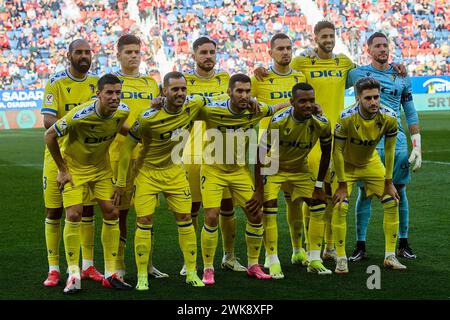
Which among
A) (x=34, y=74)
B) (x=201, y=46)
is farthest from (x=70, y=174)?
(x=34, y=74)

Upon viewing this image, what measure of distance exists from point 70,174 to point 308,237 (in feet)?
7.83

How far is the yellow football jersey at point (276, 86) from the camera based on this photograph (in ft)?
25.8

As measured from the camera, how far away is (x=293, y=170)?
749cm

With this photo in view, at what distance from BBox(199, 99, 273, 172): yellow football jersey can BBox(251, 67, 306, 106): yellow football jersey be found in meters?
0.64

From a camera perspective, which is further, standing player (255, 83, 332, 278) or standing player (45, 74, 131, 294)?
standing player (255, 83, 332, 278)

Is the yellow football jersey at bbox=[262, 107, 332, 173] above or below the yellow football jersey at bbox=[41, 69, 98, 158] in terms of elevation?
below

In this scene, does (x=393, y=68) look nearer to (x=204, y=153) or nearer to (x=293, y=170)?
(x=293, y=170)

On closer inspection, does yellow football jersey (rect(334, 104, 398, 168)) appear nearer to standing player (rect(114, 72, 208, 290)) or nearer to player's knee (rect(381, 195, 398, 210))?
player's knee (rect(381, 195, 398, 210))

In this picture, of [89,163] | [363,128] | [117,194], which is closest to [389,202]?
[363,128]

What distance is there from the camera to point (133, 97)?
7551 mm

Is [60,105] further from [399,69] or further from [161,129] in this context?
[399,69]

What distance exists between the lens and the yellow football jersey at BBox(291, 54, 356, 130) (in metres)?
8.11

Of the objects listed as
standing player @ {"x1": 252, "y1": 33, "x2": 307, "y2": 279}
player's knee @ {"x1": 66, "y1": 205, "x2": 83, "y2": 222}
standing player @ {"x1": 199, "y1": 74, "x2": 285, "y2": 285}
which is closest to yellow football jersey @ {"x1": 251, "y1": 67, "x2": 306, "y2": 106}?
standing player @ {"x1": 252, "y1": 33, "x2": 307, "y2": 279}

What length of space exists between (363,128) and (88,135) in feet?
8.18
